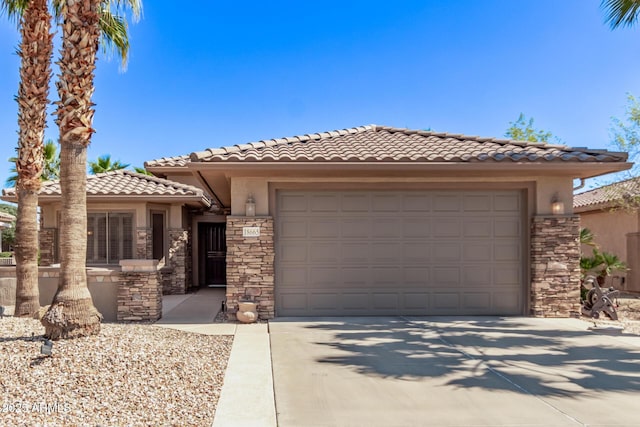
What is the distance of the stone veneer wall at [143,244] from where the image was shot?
1307cm

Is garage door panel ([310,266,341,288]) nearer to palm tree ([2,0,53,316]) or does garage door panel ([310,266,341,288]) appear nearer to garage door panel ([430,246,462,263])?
garage door panel ([430,246,462,263])

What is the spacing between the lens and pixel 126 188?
13.0 metres

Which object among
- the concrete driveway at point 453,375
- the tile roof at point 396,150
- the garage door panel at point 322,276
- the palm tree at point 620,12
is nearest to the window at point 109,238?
the tile roof at point 396,150

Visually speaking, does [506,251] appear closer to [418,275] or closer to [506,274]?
[506,274]

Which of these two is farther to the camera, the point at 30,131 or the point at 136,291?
the point at 136,291

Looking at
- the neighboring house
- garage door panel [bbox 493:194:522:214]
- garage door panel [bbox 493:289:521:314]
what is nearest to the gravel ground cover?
garage door panel [bbox 493:289:521:314]

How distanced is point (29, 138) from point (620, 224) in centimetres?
1883

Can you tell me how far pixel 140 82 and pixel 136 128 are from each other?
4.76 metres

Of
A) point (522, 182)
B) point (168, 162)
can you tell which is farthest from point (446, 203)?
point (168, 162)

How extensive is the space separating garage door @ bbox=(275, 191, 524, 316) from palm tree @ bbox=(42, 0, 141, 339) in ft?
13.2

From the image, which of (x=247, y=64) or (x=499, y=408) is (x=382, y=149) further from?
(x=247, y=64)

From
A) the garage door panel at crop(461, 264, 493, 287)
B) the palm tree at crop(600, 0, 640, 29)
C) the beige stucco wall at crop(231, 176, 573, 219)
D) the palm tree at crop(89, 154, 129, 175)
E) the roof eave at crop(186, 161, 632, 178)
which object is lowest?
the garage door panel at crop(461, 264, 493, 287)

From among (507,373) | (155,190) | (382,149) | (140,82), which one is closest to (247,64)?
(140,82)

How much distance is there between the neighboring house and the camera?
44.0 ft
